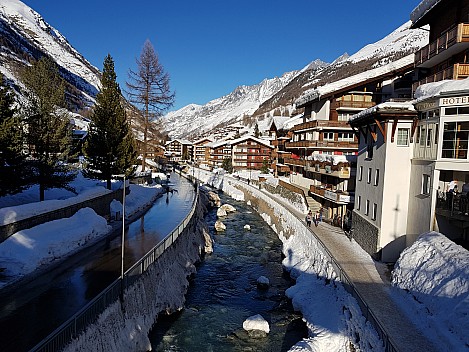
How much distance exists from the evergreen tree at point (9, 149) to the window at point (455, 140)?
81.9ft

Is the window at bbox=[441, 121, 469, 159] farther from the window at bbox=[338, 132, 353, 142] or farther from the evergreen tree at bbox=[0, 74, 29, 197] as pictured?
the window at bbox=[338, 132, 353, 142]

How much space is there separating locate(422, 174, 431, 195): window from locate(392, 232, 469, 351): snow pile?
303 cm

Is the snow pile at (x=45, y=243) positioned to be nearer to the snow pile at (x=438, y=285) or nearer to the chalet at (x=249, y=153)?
the snow pile at (x=438, y=285)

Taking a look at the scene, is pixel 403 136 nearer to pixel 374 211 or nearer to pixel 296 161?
pixel 374 211

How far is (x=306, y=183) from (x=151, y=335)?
34.8 metres

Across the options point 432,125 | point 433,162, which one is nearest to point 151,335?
point 433,162

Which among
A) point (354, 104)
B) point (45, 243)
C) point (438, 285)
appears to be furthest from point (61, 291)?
point (354, 104)

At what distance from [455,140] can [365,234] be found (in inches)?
356

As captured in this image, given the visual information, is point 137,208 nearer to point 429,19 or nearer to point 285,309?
point 285,309

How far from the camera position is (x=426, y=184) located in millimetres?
19875

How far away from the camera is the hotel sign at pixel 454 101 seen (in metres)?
17.3

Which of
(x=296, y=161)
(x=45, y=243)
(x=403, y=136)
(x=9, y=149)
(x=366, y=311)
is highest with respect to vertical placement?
(x=403, y=136)

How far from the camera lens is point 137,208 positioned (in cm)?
3641

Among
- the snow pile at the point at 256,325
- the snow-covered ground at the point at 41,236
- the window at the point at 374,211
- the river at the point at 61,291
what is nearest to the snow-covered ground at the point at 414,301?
the snow pile at the point at 256,325
